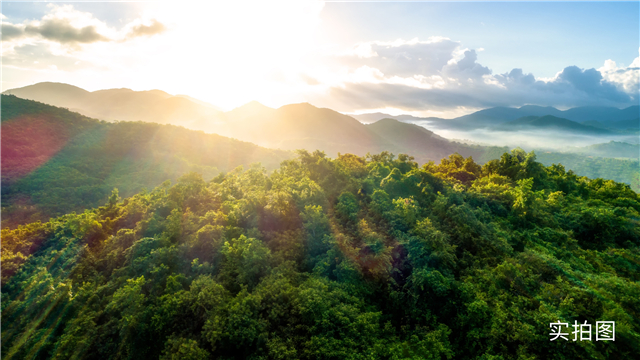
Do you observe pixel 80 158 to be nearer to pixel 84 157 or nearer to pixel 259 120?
pixel 84 157

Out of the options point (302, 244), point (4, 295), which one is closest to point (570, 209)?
point (302, 244)

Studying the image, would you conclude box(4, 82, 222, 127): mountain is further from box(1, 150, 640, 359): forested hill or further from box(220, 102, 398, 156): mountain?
box(1, 150, 640, 359): forested hill

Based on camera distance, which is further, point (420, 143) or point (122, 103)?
point (420, 143)

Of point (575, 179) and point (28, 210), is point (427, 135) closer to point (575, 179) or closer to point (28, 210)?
point (575, 179)

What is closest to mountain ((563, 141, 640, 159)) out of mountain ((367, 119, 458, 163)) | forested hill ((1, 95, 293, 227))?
mountain ((367, 119, 458, 163))

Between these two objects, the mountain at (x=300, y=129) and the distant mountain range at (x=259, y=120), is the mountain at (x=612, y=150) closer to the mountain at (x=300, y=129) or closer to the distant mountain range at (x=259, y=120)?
the distant mountain range at (x=259, y=120)

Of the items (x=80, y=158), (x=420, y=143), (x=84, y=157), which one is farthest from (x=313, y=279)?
(x=420, y=143)

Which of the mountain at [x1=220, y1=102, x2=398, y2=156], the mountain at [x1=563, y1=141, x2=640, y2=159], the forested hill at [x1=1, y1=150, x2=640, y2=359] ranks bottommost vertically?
the forested hill at [x1=1, y1=150, x2=640, y2=359]
